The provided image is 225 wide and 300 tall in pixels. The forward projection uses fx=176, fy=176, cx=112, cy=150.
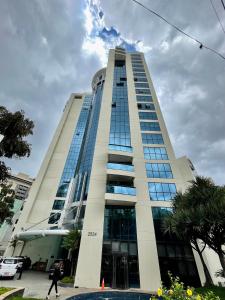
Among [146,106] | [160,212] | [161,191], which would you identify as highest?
[146,106]

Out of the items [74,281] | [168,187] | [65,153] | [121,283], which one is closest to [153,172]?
[168,187]

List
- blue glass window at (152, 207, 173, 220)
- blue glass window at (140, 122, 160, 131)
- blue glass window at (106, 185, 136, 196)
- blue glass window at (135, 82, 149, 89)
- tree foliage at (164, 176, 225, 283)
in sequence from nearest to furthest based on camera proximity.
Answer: tree foliage at (164, 176, 225, 283) < blue glass window at (152, 207, 173, 220) < blue glass window at (106, 185, 136, 196) < blue glass window at (140, 122, 160, 131) < blue glass window at (135, 82, 149, 89)

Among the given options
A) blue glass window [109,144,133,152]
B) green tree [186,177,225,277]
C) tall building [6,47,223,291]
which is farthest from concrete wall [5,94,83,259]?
green tree [186,177,225,277]

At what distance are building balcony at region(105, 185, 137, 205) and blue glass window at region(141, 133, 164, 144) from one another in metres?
9.86

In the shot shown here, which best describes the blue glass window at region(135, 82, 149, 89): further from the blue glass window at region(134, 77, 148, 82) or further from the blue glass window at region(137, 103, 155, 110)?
the blue glass window at region(137, 103, 155, 110)

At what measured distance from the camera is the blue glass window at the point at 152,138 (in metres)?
28.9

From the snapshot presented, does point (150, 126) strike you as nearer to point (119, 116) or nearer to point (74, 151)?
point (119, 116)

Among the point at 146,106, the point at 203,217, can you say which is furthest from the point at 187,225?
the point at 146,106

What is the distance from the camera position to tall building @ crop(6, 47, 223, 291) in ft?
58.9

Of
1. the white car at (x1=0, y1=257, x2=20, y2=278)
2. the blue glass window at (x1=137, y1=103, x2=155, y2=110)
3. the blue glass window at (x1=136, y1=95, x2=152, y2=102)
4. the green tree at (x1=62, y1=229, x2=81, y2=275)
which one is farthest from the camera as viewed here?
the blue glass window at (x1=136, y1=95, x2=152, y2=102)

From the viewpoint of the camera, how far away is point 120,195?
21297 millimetres

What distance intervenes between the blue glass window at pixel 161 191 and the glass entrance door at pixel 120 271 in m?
7.76

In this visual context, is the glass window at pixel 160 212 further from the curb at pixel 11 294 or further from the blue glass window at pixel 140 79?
the blue glass window at pixel 140 79

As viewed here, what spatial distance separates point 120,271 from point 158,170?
13490 mm
